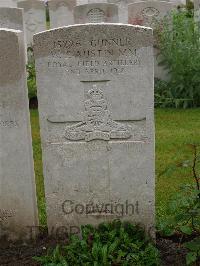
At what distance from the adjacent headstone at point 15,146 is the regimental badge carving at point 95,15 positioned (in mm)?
5827

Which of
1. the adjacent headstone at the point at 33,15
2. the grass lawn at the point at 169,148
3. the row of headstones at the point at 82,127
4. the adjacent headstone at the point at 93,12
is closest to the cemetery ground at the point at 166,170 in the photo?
the grass lawn at the point at 169,148

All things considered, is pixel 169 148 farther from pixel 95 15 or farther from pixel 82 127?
pixel 95 15

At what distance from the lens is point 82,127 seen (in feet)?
13.9

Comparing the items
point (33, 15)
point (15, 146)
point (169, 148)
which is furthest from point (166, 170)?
point (33, 15)

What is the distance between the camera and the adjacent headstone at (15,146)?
13.6ft

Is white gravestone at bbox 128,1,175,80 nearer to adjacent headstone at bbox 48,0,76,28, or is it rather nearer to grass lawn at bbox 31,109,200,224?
grass lawn at bbox 31,109,200,224

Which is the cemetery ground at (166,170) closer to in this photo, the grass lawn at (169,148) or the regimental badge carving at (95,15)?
the grass lawn at (169,148)

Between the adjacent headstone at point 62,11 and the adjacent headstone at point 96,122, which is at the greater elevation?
the adjacent headstone at point 62,11

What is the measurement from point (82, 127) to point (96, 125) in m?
0.11

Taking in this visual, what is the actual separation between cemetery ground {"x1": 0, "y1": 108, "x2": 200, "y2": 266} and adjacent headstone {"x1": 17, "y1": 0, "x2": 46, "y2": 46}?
379 cm

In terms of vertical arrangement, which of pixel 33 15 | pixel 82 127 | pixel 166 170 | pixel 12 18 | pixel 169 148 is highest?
pixel 33 15

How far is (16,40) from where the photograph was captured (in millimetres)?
4102

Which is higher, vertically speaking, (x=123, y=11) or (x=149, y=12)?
(x=123, y=11)

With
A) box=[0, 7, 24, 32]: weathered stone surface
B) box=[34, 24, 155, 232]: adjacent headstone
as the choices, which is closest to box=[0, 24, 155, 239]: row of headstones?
box=[34, 24, 155, 232]: adjacent headstone
